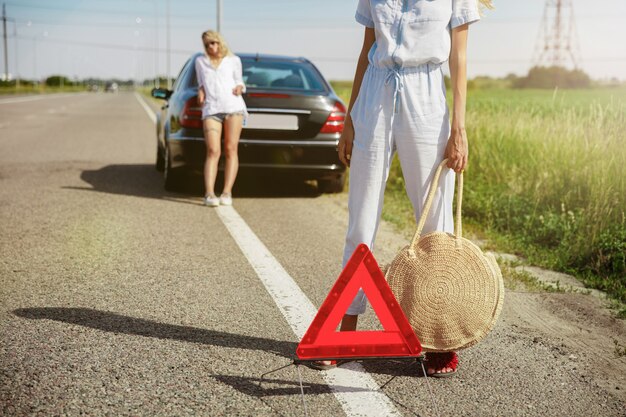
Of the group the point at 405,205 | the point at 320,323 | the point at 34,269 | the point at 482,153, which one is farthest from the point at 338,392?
the point at 482,153

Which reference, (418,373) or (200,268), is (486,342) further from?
(200,268)

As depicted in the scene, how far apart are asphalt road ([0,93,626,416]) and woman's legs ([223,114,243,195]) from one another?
2.18ft

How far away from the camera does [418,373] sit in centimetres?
316

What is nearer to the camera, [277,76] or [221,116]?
[221,116]

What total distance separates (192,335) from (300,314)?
2.07 ft

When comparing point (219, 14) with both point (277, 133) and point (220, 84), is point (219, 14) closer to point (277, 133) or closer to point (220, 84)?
point (277, 133)

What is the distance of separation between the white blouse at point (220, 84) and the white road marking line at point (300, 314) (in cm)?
122

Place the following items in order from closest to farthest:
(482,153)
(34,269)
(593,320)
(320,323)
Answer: (320,323) → (593,320) → (34,269) → (482,153)

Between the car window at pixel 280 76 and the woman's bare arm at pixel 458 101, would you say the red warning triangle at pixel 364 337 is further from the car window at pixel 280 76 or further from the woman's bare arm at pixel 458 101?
the car window at pixel 280 76

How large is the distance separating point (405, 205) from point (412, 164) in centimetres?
469

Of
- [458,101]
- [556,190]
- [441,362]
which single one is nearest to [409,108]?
[458,101]

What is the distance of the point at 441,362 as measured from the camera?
123 inches

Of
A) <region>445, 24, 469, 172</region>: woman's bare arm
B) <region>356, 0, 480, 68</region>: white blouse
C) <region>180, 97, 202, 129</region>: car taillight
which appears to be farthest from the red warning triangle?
<region>180, 97, 202, 129</region>: car taillight

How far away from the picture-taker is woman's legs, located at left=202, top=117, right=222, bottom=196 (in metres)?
7.32
